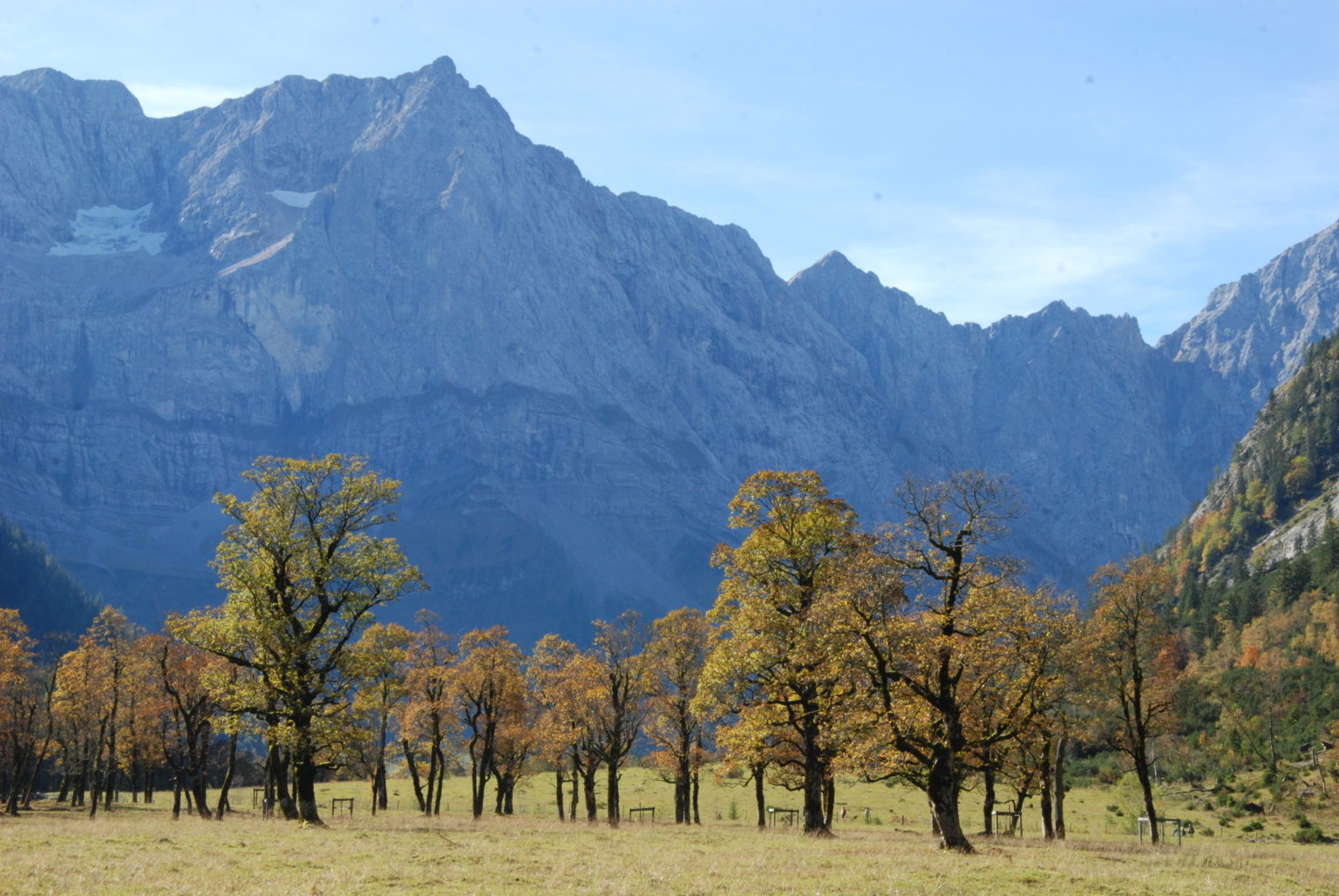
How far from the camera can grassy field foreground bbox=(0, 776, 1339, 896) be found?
24688 mm

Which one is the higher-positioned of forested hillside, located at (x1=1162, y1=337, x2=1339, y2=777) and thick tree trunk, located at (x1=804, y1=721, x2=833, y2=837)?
forested hillside, located at (x1=1162, y1=337, x2=1339, y2=777)

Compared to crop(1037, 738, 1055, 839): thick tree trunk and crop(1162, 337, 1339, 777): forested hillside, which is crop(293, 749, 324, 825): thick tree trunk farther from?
crop(1162, 337, 1339, 777): forested hillside

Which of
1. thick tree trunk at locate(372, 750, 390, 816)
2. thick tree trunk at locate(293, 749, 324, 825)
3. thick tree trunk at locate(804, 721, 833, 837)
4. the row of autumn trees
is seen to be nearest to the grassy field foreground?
thick tree trunk at locate(293, 749, 324, 825)

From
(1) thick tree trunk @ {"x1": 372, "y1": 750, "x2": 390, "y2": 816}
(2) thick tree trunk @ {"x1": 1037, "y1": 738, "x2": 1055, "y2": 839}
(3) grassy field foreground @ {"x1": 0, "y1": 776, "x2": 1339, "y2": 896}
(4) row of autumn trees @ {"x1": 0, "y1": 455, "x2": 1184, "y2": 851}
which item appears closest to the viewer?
(3) grassy field foreground @ {"x1": 0, "y1": 776, "x2": 1339, "y2": 896}

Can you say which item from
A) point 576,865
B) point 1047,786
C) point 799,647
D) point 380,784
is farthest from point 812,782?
point 380,784

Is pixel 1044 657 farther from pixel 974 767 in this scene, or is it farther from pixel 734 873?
pixel 734 873

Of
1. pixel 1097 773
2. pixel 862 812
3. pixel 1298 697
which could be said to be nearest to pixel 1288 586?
pixel 1298 697

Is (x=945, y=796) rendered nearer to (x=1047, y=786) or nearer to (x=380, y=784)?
(x=1047, y=786)

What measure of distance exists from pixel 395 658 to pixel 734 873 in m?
23.5

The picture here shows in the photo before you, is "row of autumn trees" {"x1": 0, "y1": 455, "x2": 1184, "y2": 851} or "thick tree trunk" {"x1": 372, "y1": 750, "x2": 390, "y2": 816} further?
"thick tree trunk" {"x1": 372, "y1": 750, "x2": 390, "y2": 816}

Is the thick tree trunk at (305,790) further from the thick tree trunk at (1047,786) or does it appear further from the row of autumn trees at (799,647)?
the thick tree trunk at (1047,786)

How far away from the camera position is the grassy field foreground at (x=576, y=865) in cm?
2469

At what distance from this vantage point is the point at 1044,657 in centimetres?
3672

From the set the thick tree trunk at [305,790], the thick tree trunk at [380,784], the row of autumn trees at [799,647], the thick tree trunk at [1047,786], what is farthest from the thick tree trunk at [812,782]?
the thick tree trunk at [380,784]
